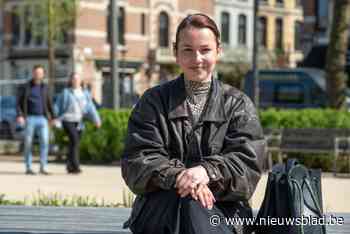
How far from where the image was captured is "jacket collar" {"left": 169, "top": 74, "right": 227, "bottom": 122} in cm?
334

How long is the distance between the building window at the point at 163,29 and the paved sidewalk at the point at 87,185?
31.7 metres

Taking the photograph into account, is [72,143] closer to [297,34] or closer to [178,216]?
[178,216]

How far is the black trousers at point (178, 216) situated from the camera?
10.3 ft

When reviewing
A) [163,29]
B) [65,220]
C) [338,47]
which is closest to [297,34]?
[163,29]

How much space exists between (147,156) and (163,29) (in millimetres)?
42162

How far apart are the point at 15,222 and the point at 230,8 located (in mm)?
46412

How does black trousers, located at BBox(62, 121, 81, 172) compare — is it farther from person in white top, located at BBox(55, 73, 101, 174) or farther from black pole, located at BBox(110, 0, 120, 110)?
black pole, located at BBox(110, 0, 120, 110)

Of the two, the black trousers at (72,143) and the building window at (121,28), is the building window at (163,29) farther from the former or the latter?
the black trousers at (72,143)

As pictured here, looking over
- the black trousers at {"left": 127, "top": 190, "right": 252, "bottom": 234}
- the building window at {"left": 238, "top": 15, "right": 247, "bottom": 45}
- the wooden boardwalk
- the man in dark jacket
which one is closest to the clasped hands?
the black trousers at {"left": 127, "top": 190, "right": 252, "bottom": 234}

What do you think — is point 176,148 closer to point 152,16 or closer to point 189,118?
point 189,118

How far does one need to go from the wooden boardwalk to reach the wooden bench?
7.86 m

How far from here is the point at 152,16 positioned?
44094 millimetres

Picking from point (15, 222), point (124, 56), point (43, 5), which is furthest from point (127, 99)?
point (15, 222)

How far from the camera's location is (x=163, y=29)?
45.1m
